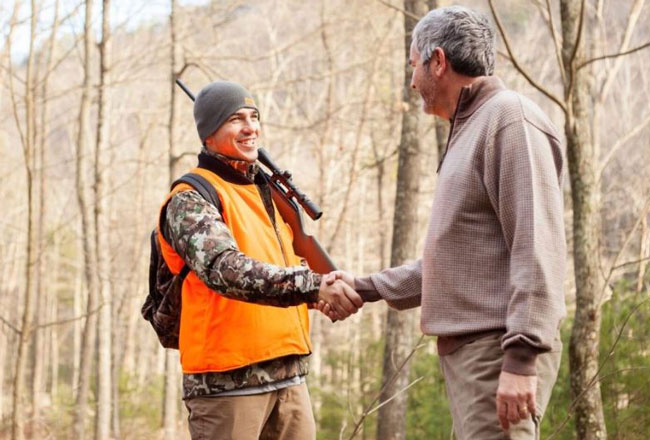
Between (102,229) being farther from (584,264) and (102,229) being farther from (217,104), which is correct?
(217,104)

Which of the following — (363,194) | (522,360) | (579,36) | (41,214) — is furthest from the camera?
(363,194)

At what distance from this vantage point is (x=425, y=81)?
9.20 feet

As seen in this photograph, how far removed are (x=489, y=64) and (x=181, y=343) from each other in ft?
4.97

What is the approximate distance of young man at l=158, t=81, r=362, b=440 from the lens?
3055mm

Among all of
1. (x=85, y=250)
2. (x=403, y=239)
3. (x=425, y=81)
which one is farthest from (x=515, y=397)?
(x=85, y=250)

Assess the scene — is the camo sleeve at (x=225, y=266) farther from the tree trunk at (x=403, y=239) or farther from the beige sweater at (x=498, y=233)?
the tree trunk at (x=403, y=239)

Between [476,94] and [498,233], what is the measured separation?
475 mm

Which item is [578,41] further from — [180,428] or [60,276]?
[60,276]

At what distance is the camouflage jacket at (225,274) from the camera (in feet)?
9.89

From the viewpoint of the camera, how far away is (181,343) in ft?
10.6

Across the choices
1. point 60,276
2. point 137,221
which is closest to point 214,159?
point 137,221

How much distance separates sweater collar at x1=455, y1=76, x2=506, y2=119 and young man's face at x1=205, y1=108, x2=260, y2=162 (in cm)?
98

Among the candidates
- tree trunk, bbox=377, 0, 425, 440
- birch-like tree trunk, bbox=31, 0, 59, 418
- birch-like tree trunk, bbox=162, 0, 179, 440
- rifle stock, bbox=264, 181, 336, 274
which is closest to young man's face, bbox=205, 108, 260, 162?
rifle stock, bbox=264, 181, 336, 274

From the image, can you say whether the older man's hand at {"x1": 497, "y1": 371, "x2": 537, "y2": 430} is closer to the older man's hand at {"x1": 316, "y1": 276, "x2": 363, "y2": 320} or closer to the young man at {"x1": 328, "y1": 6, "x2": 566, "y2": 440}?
the young man at {"x1": 328, "y1": 6, "x2": 566, "y2": 440}
